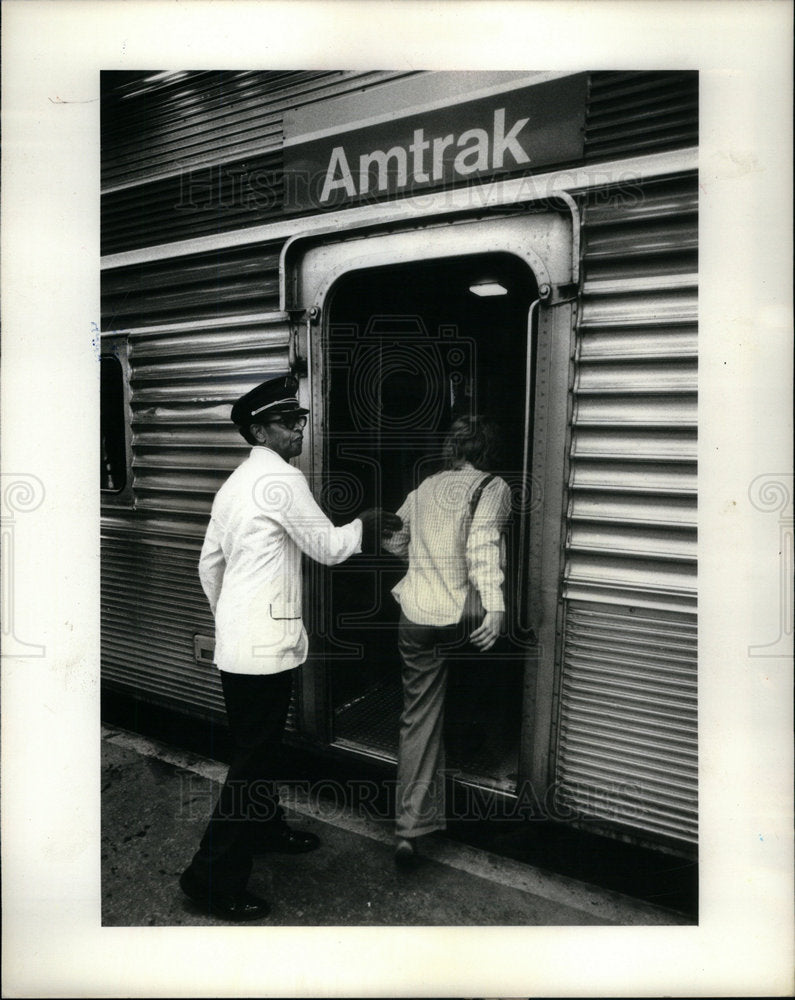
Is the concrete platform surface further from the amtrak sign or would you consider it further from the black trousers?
the amtrak sign

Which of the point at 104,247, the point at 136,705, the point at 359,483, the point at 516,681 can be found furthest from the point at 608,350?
the point at 136,705

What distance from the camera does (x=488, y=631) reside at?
2164 mm

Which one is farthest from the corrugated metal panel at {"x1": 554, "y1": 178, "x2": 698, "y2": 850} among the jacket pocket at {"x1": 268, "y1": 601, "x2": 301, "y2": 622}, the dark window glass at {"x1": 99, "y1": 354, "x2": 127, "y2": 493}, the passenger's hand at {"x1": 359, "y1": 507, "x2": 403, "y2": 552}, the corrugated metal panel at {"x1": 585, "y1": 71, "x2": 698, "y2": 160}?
the dark window glass at {"x1": 99, "y1": 354, "x2": 127, "y2": 493}

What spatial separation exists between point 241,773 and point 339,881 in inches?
25.1

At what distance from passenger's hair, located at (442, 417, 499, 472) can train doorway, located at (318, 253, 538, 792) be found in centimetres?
8

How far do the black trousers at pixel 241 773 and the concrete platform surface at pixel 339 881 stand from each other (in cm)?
21

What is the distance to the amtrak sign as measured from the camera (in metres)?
2.04

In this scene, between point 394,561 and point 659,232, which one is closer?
point 659,232

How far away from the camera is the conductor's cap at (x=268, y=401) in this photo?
2.27 meters

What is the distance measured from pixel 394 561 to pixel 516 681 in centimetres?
84

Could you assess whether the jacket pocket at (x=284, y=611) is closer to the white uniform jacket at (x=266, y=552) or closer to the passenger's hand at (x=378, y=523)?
the white uniform jacket at (x=266, y=552)

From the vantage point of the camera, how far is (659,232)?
6.50 feet

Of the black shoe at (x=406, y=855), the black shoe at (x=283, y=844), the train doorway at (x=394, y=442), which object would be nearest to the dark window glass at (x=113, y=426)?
the train doorway at (x=394, y=442)

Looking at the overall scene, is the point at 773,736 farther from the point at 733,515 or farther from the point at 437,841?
the point at 437,841
